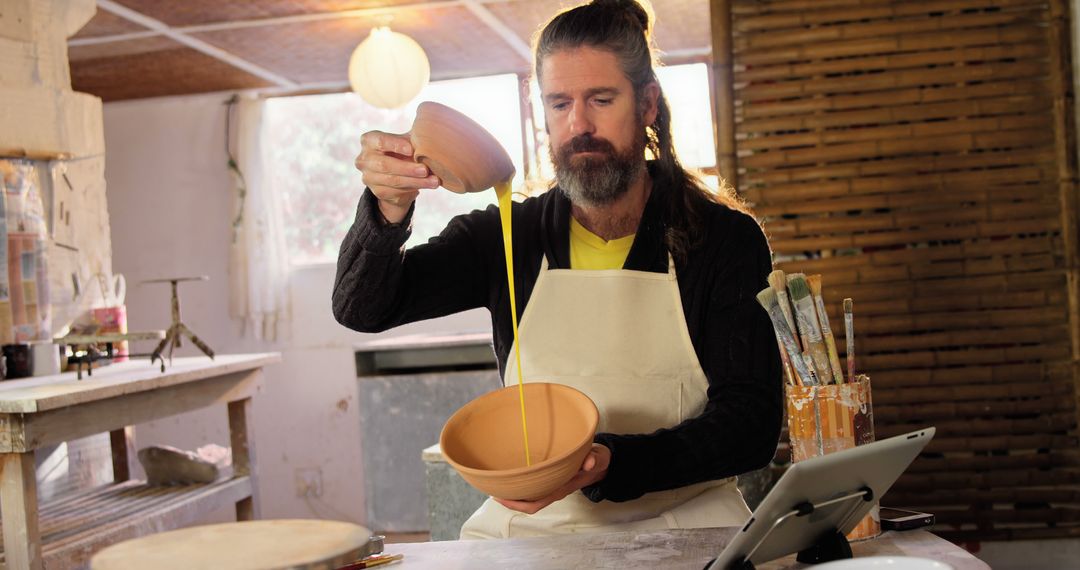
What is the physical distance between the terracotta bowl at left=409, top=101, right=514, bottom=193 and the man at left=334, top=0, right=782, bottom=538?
0.18 m

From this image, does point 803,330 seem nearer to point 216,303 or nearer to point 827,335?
point 827,335

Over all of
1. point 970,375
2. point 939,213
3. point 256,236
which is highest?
point 256,236

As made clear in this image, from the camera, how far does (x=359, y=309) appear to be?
2.09 m

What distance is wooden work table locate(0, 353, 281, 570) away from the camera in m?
2.81

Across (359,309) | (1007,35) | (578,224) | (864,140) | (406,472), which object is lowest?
(406,472)

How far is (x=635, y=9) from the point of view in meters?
2.32

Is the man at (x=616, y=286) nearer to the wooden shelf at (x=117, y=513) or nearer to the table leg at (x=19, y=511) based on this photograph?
the table leg at (x=19, y=511)

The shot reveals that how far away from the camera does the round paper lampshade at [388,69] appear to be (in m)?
4.52

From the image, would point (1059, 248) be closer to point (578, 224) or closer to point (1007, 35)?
point (1007, 35)

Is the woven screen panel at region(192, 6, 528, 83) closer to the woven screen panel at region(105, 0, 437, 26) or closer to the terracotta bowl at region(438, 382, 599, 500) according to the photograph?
the woven screen panel at region(105, 0, 437, 26)

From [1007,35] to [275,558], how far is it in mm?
3261

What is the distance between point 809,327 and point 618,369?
562mm

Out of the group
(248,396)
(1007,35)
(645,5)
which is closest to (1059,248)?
(1007,35)

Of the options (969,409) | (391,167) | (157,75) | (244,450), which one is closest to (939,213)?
(969,409)
